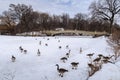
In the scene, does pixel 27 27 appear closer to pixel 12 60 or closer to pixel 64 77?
pixel 12 60

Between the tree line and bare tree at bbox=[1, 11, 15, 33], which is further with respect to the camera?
bare tree at bbox=[1, 11, 15, 33]

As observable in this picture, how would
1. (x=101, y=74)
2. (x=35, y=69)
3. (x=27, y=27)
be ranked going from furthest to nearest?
(x=27, y=27) < (x=35, y=69) < (x=101, y=74)

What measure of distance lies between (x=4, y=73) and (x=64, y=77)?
304cm

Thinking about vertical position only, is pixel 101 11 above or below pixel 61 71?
above

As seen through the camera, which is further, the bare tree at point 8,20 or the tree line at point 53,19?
the bare tree at point 8,20

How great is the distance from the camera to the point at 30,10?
63.8 metres

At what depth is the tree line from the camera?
43.2 m

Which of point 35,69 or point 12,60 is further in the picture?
point 12,60

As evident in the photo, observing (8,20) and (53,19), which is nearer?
(8,20)

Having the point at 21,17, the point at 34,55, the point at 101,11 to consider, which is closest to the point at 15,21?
the point at 21,17

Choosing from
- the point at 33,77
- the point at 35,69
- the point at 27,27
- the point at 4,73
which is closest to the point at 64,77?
the point at 33,77

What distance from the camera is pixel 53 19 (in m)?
77.2

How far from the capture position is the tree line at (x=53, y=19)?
43250mm

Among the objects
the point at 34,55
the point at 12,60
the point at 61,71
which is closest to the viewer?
the point at 61,71
